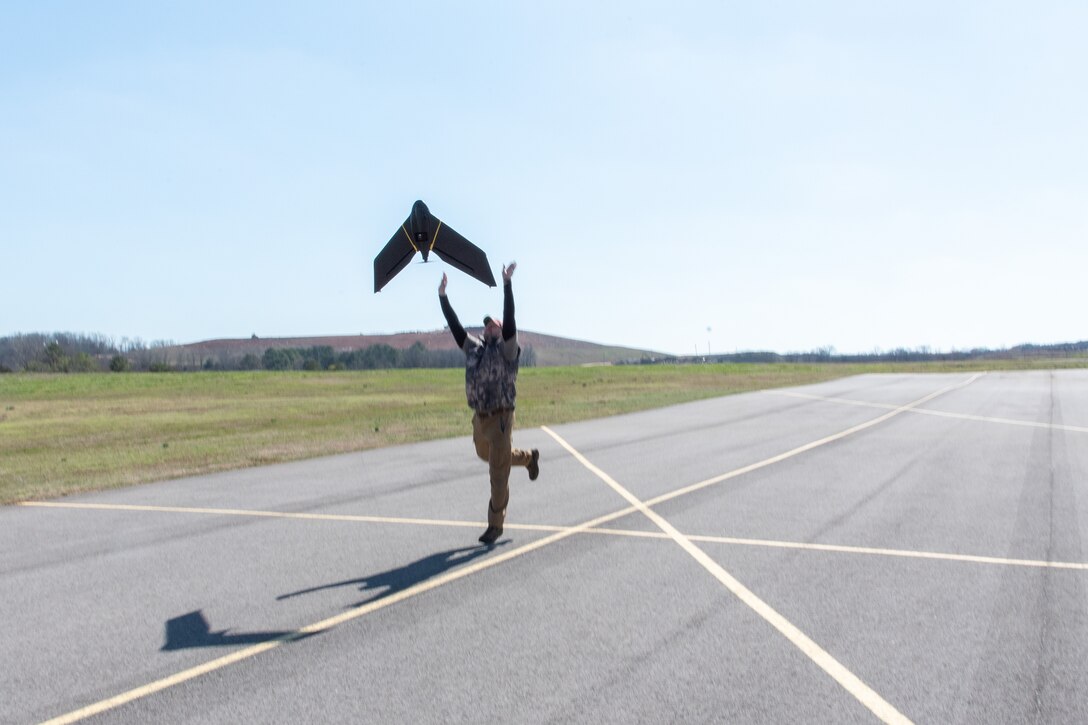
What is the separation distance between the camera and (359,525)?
873 centimetres

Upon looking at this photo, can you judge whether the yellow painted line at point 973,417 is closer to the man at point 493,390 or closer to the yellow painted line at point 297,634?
the man at point 493,390

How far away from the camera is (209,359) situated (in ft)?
270

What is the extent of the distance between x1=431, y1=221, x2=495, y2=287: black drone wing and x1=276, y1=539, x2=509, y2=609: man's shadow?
258cm

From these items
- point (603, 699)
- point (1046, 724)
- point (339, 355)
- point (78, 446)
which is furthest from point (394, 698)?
point (339, 355)

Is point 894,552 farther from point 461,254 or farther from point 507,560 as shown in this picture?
point 461,254

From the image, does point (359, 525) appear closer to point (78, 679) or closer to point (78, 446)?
point (78, 679)

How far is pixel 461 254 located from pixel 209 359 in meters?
80.4

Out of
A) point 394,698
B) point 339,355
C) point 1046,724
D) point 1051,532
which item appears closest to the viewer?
point 1046,724

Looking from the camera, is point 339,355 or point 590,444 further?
point 339,355

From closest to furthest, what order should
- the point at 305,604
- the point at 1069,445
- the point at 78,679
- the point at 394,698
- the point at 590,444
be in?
the point at 394,698
the point at 78,679
the point at 305,604
the point at 1069,445
the point at 590,444

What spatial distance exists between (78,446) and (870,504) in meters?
17.7

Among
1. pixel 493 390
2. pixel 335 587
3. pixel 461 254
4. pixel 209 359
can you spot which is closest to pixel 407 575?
pixel 335 587

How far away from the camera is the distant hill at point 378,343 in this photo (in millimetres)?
83875

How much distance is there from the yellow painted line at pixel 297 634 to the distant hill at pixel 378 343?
5917cm
